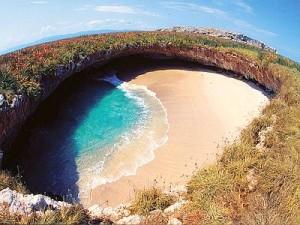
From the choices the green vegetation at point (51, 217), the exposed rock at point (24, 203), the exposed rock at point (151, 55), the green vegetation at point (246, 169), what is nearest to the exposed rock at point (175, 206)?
the green vegetation at point (246, 169)

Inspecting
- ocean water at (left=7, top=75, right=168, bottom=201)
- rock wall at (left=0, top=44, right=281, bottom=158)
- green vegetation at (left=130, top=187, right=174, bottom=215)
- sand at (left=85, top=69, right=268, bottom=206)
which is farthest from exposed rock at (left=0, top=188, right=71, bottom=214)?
rock wall at (left=0, top=44, right=281, bottom=158)

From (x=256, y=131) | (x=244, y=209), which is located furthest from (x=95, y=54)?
(x=244, y=209)

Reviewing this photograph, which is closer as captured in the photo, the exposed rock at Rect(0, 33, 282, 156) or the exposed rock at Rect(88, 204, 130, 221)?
the exposed rock at Rect(88, 204, 130, 221)

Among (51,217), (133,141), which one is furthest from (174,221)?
(133,141)

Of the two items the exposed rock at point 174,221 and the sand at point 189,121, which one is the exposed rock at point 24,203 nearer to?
the exposed rock at point 174,221

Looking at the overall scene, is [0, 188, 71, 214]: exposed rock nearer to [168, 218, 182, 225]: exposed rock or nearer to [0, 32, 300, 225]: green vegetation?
[0, 32, 300, 225]: green vegetation

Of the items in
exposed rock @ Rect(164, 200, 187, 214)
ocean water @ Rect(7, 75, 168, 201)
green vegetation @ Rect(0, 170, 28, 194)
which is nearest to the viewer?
exposed rock @ Rect(164, 200, 187, 214)

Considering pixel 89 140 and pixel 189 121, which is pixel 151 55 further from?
pixel 89 140
